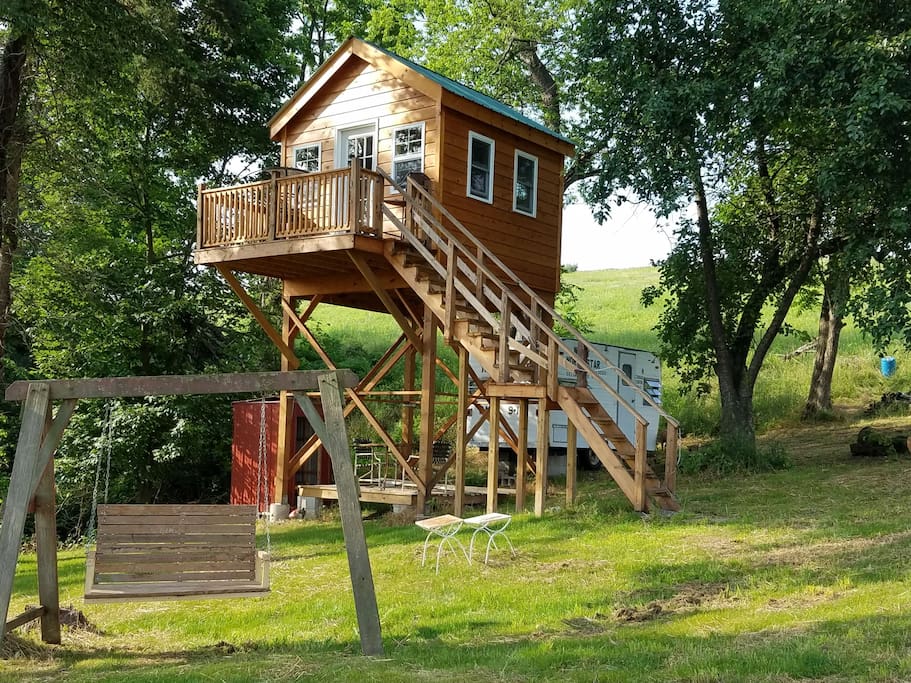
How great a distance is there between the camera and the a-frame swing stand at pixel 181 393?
7.49 meters

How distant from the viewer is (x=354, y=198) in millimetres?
15328

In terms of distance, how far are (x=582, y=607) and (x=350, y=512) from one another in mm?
2523

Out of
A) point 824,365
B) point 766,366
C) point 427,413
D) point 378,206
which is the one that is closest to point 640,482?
point 427,413

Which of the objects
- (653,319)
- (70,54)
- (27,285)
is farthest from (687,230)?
(653,319)

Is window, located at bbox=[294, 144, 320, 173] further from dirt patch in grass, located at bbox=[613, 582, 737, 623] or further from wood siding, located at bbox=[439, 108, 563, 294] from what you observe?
dirt patch in grass, located at bbox=[613, 582, 737, 623]

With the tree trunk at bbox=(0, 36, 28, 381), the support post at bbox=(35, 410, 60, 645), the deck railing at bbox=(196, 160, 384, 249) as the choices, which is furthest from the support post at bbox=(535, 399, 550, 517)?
the tree trunk at bbox=(0, 36, 28, 381)

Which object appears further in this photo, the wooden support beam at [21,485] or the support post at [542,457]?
the support post at [542,457]

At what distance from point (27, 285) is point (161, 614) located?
44.6 feet

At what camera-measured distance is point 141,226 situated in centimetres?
2453

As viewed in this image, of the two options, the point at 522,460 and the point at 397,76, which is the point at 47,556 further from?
the point at 397,76

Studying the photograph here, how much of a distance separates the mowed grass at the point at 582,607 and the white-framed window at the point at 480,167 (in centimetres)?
547

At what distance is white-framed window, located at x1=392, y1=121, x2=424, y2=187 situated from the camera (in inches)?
667

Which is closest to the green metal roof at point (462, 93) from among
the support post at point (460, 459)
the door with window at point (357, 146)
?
the door with window at point (357, 146)

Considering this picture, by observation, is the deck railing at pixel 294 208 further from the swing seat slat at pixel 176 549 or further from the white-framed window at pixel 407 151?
the swing seat slat at pixel 176 549
